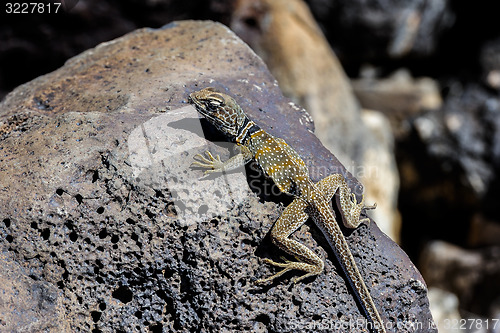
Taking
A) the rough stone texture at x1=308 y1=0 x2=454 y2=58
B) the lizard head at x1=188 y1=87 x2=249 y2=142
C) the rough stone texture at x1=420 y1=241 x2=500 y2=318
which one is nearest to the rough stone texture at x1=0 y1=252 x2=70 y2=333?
the lizard head at x1=188 y1=87 x2=249 y2=142

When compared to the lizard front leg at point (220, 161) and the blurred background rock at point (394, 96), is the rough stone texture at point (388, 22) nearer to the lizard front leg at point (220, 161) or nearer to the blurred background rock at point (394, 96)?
the blurred background rock at point (394, 96)

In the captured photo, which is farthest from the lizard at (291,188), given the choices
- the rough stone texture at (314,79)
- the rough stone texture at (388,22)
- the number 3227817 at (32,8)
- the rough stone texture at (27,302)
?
the rough stone texture at (388,22)

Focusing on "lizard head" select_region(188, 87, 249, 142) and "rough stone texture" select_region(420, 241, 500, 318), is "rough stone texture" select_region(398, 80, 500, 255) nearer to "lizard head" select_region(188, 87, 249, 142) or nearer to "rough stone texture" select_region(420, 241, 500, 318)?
"rough stone texture" select_region(420, 241, 500, 318)

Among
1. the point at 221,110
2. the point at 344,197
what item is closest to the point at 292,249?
the point at 344,197

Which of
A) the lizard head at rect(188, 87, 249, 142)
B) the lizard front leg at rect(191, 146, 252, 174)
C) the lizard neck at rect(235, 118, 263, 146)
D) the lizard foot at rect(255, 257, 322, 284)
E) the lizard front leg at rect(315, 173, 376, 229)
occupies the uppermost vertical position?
the lizard head at rect(188, 87, 249, 142)

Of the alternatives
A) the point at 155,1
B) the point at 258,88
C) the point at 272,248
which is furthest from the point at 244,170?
the point at 155,1

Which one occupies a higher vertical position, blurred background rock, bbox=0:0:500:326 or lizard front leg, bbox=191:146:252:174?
lizard front leg, bbox=191:146:252:174
